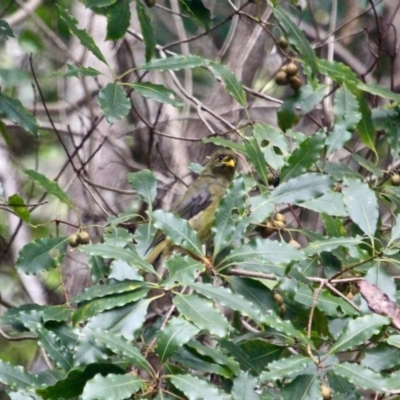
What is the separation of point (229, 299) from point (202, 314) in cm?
11

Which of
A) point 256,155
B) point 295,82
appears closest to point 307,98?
point 295,82

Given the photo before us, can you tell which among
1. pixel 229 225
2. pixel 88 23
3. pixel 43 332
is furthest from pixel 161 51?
pixel 43 332

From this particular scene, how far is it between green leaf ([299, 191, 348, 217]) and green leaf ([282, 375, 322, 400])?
0.79 meters

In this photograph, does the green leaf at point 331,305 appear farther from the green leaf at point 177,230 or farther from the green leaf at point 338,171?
the green leaf at point 338,171

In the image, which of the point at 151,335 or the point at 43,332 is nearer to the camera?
the point at 43,332

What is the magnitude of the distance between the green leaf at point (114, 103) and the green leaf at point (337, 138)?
2.61 ft

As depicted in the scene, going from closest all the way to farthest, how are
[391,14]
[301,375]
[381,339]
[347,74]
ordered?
[301,375] < [381,339] < [347,74] < [391,14]

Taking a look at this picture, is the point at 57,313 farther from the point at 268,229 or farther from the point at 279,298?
the point at 268,229

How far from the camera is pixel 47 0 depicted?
233 inches

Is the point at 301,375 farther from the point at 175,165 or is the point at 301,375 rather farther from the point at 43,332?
the point at 175,165

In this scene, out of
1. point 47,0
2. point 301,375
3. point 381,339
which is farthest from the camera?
point 47,0

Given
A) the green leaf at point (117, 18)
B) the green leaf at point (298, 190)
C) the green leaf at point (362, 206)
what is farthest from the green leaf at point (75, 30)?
the green leaf at point (362, 206)

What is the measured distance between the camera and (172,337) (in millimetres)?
1988

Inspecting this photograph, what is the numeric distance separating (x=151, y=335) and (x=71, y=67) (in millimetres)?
1266
